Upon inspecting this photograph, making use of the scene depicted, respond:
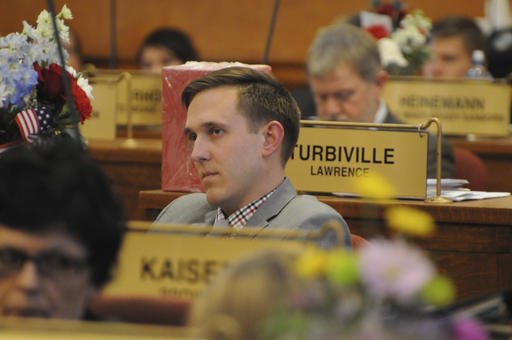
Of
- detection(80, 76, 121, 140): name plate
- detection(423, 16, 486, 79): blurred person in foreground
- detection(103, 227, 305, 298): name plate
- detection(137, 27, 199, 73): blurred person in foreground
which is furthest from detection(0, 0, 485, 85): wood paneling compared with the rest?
detection(103, 227, 305, 298): name plate

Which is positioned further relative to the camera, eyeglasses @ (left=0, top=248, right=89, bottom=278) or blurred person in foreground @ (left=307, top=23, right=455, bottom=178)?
blurred person in foreground @ (left=307, top=23, right=455, bottom=178)

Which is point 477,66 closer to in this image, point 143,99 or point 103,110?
point 143,99

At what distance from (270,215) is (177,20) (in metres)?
6.73

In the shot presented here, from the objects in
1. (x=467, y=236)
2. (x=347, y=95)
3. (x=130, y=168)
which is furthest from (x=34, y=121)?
(x=347, y=95)

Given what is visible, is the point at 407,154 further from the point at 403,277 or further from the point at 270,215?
the point at 403,277

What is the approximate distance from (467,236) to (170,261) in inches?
76.8

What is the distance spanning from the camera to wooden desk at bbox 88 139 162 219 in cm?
545

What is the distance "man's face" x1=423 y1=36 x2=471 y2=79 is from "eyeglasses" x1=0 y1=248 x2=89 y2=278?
612 cm

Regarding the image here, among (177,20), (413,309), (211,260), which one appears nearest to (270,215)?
(211,260)

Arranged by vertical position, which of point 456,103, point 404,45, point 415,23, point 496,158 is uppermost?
point 415,23

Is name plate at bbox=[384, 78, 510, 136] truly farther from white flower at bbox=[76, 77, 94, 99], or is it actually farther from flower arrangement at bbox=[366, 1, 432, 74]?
white flower at bbox=[76, 77, 94, 99]

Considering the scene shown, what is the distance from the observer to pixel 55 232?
2053mm

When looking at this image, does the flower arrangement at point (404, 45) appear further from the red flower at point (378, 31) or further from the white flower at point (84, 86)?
the white flower at point (84, 86)

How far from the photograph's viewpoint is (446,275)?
406 cm
